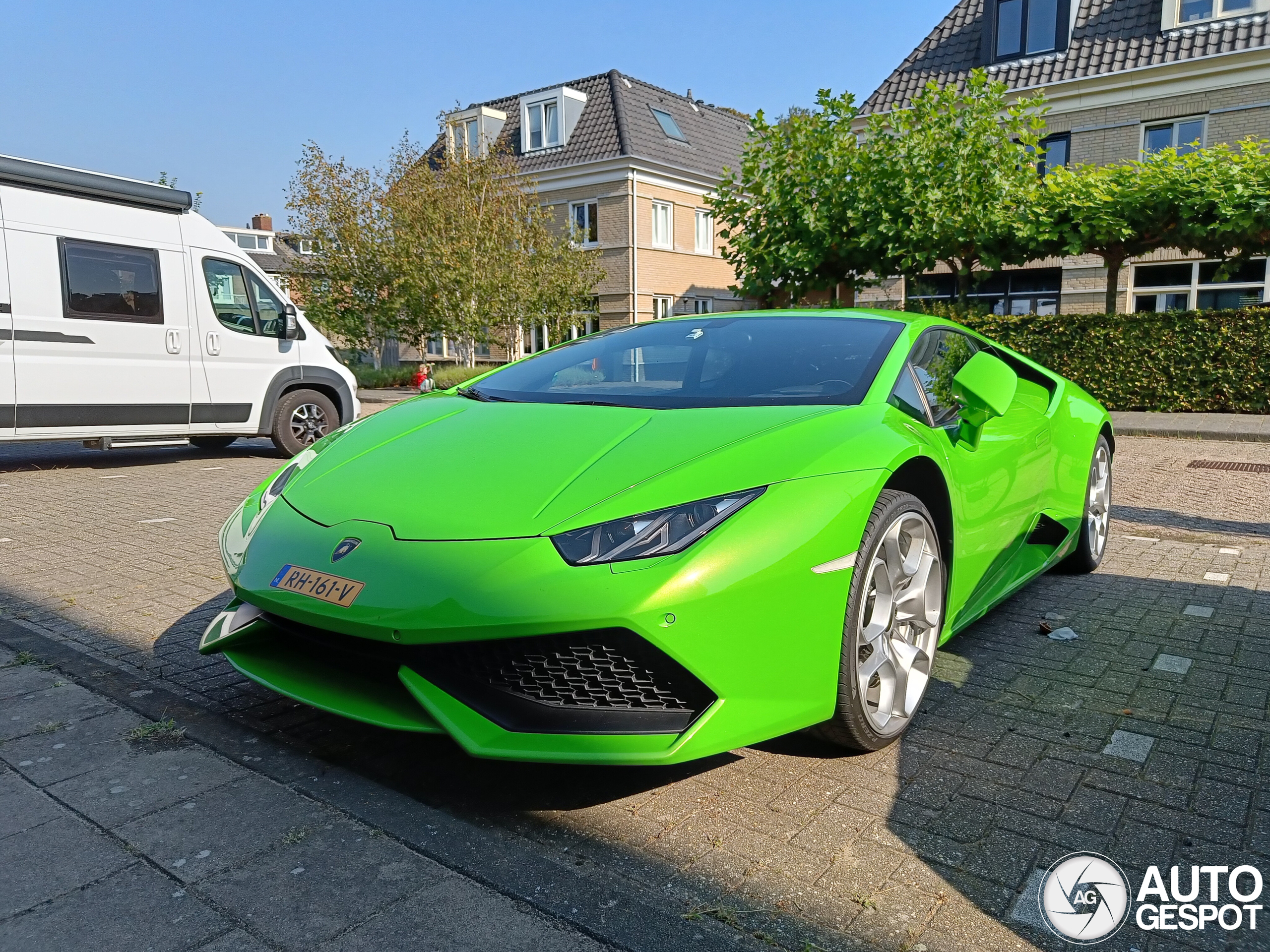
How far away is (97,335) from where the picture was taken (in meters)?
8.36

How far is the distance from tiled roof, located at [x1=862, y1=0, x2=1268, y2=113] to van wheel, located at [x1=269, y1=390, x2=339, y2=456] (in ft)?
44.9

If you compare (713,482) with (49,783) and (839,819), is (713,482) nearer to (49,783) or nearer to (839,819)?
(839,819)

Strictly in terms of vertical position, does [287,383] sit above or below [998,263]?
below

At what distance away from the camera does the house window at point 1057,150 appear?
22266mm

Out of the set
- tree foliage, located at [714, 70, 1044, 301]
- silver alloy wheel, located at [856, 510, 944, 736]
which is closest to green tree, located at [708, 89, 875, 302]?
tree foliage, located at [714, 70, 1044, 301]

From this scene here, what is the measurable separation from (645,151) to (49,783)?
96.4ft

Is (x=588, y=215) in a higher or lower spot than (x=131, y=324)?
higher

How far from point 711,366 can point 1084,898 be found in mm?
2003

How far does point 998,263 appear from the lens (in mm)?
15938

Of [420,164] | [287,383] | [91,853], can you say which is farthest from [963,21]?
[91,853]

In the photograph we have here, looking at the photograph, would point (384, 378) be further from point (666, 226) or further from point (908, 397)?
point (908, 397)

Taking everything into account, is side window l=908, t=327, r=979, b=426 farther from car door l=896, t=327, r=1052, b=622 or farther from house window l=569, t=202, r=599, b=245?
house window l=569, t=202, r=599, b=245

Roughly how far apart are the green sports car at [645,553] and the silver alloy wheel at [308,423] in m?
7.03

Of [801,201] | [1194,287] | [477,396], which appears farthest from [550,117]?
[477,396]
